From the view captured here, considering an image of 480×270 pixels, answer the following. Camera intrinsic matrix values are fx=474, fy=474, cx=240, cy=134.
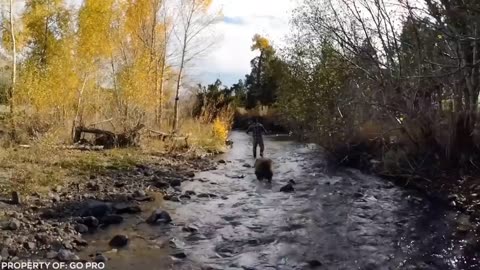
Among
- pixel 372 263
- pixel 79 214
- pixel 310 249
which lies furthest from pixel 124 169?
pixel 372 263

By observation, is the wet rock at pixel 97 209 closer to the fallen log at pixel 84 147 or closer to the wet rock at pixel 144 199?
the wet rock at pixel 144 199

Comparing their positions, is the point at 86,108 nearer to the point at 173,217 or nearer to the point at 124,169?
the point at 124,169

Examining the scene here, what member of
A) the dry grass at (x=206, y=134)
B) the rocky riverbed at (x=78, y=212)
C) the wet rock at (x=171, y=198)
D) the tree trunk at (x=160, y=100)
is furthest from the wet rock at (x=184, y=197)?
the tree trunk at (x=160, y=100)

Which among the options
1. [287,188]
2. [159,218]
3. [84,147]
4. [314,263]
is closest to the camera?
[314,263]

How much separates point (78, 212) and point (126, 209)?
121 centimetres

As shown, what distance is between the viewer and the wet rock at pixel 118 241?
Answer: 875cm

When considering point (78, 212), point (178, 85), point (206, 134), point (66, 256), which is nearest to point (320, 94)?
point (206, 134)

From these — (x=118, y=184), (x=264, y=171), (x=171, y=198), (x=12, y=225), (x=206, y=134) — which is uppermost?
(x=206, y=134)

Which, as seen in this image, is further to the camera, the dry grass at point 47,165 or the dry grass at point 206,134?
the dry grass at point 206,134

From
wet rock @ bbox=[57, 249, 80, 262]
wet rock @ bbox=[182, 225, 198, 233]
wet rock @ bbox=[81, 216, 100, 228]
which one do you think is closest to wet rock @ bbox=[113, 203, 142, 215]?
wet rock @ bbox=[81, 216, 100, 228]

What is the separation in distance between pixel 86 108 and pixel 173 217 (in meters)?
12.2

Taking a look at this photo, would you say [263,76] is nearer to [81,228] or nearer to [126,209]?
[126,209]

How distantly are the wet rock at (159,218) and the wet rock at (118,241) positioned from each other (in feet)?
5.77

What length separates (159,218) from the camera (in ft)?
35.8
